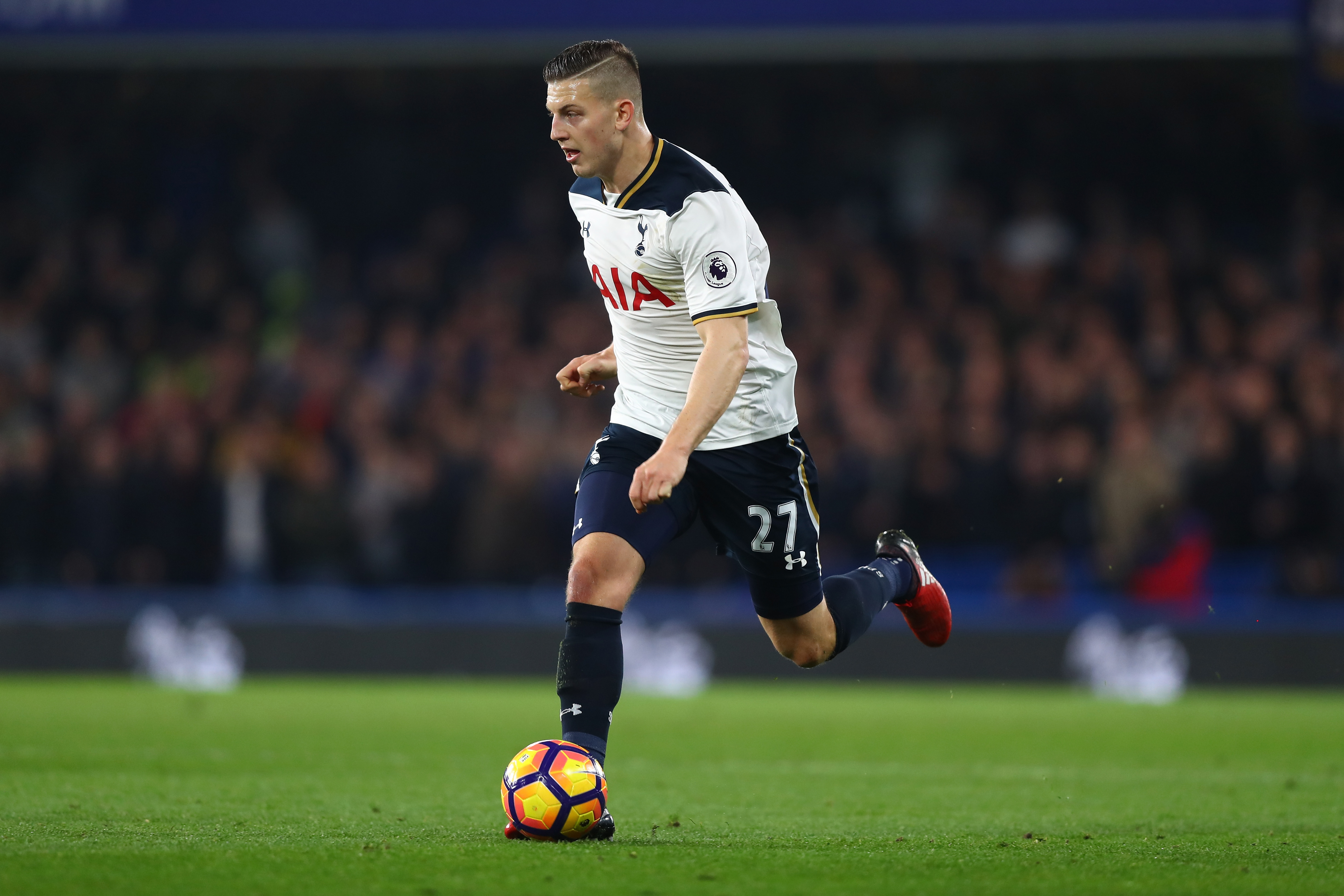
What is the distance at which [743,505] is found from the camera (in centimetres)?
536

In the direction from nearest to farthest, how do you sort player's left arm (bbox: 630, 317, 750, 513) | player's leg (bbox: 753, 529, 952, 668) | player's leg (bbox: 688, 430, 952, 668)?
player's left arm (bbox: 630, 317, 750, 513), player's leg (bbox: 688, 430, 952, 668), player's leg (bbox: 753, 529, 952, 668)

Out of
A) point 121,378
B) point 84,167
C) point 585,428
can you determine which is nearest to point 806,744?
point 585,428

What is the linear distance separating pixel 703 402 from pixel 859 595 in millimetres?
1321

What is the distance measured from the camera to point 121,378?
1630 centimetres

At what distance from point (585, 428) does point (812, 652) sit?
8.94m

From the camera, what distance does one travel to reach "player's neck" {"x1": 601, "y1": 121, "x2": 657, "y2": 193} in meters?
5.20

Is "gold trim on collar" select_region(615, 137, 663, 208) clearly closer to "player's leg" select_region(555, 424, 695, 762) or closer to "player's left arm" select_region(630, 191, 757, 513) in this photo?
"player's left arm" select_region(630, 191, 757, 513)

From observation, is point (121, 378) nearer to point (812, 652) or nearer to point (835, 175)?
point (835, 175)

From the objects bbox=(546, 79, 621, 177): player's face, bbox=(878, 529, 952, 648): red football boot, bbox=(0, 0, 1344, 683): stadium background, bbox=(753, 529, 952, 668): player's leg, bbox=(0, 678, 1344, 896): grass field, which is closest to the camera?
bbox=(0, 678, 1344, 896): grass field

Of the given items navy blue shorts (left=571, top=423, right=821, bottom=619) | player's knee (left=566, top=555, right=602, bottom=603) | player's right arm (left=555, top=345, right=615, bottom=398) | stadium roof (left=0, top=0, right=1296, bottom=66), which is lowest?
player's knee (left=566, top=555, right=602, bottom=603)

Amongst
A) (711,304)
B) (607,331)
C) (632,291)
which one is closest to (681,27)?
(607,331)

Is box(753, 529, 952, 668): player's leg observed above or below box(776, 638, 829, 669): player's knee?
above

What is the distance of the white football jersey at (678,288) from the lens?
5035 mm

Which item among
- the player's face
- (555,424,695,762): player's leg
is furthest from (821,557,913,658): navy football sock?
the player's face
